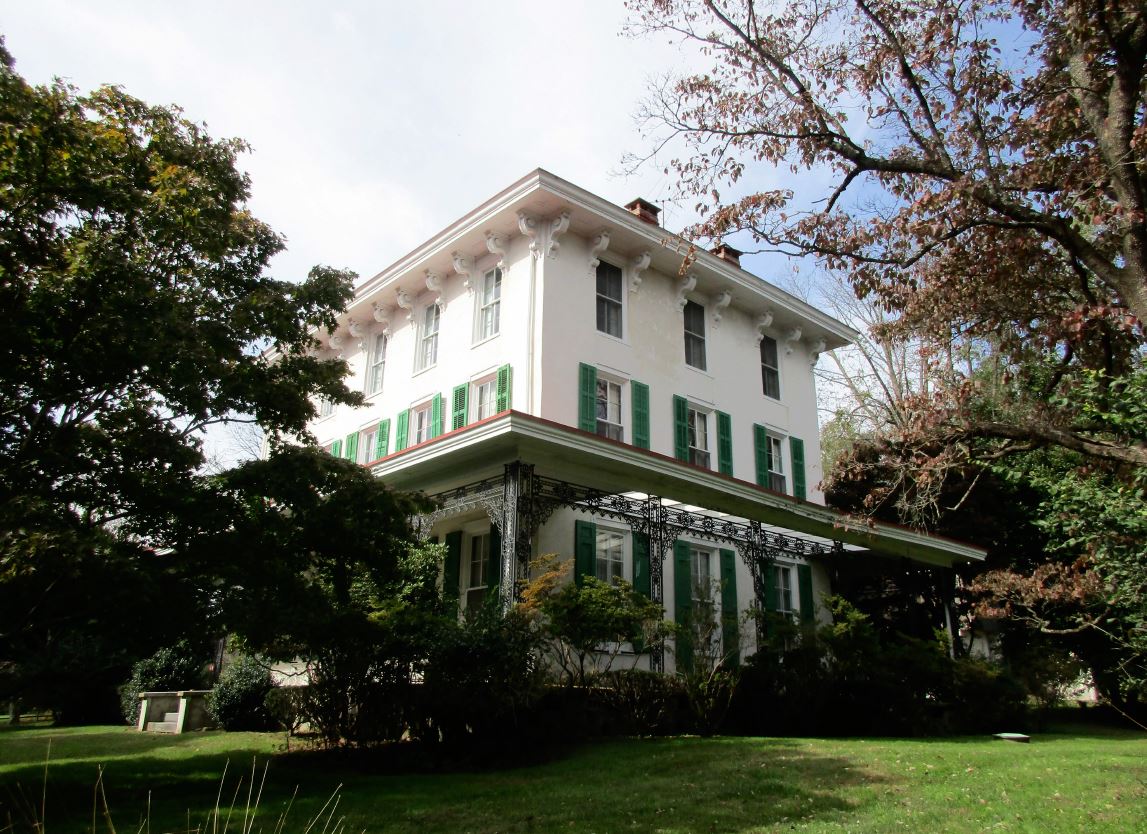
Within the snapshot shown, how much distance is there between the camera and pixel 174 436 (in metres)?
7.96

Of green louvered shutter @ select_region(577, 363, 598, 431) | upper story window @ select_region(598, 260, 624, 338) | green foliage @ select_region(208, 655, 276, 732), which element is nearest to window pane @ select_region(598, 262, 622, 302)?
upper story window @ select_region(598, 260, 624, 338)

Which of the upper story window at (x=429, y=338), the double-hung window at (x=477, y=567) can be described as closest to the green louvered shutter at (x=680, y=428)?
the double-hung window at (x=477, y=567)

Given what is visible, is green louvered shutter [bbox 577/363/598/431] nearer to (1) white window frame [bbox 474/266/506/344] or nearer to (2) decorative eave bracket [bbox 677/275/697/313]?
(1) white window frame [bbox 474/266/506/344]

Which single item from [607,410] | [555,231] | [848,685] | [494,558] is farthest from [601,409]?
[848,685]

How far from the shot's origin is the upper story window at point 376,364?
19547mm

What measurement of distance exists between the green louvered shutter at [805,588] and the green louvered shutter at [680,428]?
13.5ft

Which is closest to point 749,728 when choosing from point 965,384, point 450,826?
point 965,384

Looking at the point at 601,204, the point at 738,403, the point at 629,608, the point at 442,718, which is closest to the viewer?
the point at 442,718

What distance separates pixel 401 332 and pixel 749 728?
11734 mm

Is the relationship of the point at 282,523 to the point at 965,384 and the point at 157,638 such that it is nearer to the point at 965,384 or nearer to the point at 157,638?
the point at 157,638

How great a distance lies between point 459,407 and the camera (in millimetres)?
16266

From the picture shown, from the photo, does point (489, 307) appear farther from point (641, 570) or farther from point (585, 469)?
point (641, 570)

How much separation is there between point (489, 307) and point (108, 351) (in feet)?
31.2

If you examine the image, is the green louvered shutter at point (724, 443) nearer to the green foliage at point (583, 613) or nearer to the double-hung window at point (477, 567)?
the double-hung window at point (477, 567)
